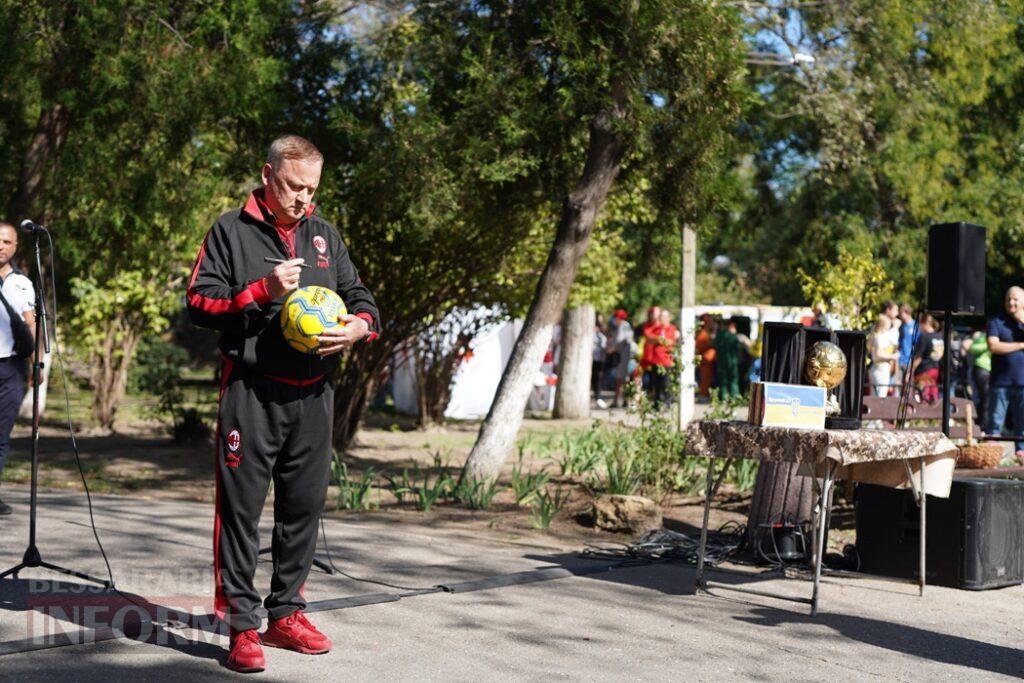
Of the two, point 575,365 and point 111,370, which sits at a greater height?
point 575,365

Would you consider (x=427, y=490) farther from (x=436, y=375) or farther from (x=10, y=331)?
(x=436, y=375)

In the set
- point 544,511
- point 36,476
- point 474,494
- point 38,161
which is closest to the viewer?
point 36,476

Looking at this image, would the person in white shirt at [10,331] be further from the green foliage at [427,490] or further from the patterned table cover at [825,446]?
the patterned table cover at [825,446]

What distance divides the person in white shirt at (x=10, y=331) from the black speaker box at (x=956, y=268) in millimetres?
6133

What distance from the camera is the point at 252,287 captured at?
4898mm

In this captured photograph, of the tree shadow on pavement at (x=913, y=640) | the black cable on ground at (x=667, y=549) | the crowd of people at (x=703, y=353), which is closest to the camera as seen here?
the tree shadow on pavement at (x=913, y=640)

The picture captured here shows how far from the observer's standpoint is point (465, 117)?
36.7 feet

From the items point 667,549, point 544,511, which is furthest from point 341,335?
point 544,511

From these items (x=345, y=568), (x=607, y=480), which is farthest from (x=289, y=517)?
(x=607, y=480)

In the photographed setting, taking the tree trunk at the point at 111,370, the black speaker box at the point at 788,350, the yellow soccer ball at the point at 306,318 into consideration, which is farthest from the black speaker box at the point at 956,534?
the tree trunk at the point at 111,370

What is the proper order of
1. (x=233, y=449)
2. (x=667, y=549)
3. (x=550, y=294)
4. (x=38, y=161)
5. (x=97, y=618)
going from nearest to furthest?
(x=233, y=449) → (x=97, y=618) → (x=667, y=549) → (x=550, y=294) → (x=38, y=161)

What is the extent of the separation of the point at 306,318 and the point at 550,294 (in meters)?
6.66

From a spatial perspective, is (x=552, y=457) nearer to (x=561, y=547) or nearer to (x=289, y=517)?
(x=561, y=547)

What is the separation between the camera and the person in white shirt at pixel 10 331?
7.94 metres
